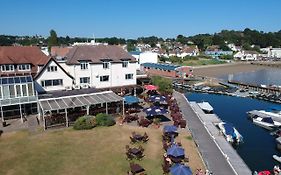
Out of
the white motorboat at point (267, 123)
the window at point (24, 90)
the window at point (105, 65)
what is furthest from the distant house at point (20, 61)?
the white motorboat at point (267, 123)

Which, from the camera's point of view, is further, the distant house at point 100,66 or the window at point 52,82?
the distant house at point 100,66

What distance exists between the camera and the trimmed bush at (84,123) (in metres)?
36.3

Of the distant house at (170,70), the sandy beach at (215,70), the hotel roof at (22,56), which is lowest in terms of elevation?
the sandy beach at (215,70)

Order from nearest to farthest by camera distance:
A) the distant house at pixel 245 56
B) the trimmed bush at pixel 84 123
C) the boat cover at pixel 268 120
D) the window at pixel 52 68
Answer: the trimmed bush at pixel 84 123
the boat cover at pixel 268 120
the window at pixel 52 68
the distant house at pixel 245 56

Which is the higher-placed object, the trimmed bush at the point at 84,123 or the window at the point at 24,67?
the window at the point at 24,67

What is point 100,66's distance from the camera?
51.4 m

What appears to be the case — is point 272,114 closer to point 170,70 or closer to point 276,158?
point 276,158

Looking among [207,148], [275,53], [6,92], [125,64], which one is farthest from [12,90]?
[275,53]

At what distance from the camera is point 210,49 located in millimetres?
196625

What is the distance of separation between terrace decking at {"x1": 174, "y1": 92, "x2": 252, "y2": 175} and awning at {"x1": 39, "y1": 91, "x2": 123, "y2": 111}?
39.7 feet

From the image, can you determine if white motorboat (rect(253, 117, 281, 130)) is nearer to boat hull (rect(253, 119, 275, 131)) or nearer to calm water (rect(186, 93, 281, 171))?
boat hull (rect(253, 119, 275, 131))

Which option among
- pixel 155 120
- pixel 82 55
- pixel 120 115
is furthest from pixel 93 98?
pixel 82 55

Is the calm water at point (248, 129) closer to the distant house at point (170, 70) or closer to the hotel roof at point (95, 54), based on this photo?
the distant house at point (170, 70)

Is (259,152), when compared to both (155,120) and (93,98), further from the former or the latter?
(93,98)
